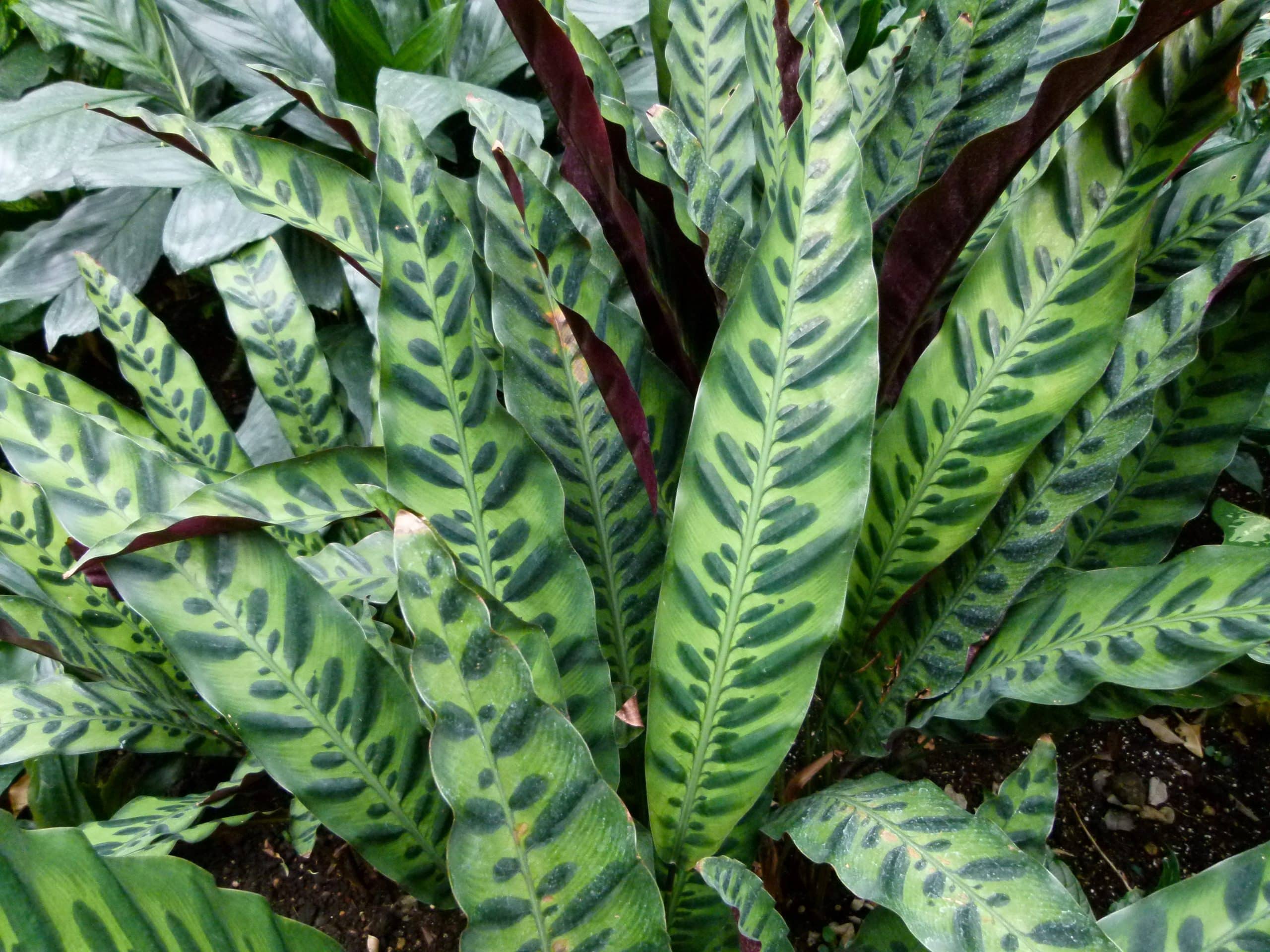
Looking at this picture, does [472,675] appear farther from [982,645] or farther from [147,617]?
[982,645]

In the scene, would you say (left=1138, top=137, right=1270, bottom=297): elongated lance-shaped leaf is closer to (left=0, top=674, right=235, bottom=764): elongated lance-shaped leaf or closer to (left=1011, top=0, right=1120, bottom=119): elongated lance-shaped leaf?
(left=1011, top=0, right=1120, bottom=119): elongated lance-shaped leaf

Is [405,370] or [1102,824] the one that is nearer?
[405,370]

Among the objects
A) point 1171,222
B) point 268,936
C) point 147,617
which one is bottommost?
point 268,936

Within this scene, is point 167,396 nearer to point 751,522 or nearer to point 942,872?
point 751,522

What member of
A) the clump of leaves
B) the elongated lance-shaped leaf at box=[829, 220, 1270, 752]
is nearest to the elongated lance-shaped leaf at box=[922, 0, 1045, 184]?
the clump of leaves

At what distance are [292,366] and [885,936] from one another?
30.2 inches

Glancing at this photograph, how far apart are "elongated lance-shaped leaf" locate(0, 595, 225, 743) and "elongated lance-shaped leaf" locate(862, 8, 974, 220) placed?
810 millimetres

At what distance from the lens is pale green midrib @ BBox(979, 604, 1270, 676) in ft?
1.84

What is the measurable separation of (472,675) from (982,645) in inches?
18.2

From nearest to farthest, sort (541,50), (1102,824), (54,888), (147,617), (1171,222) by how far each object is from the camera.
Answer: (54,888) < (147,617) < (541,50) < (1171,222) < (1102,824)

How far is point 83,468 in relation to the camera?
0.61 m

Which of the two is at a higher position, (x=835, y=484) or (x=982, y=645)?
(x=835, y=484)

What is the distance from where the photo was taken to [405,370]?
0.60 m

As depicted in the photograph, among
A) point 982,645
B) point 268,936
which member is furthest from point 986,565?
point 268,936
